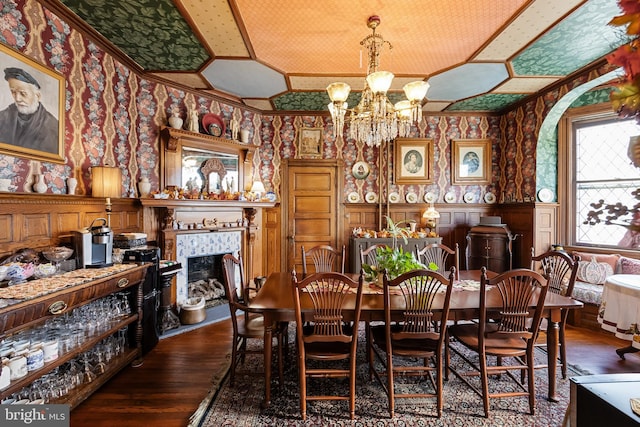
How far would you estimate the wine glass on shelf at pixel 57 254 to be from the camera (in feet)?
7.48

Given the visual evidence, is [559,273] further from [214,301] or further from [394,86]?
[214,301]

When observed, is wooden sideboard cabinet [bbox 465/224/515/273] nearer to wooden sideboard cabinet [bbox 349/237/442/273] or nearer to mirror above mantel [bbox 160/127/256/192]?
wooden sideboard cabinet [bbox 349/237/442/273]

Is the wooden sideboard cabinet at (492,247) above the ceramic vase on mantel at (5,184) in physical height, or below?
below

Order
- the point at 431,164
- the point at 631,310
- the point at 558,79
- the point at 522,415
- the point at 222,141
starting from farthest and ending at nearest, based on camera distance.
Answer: the point at 431,164 → the point at 222,141 → the point at 558,79 → the point at 631,310 → the point at 522,415

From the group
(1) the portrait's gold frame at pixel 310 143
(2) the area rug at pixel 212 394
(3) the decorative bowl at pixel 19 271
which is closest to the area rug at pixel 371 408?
(2) the area rug at pixel 212 394

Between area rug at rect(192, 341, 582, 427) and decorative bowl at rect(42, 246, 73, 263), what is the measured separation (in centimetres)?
164

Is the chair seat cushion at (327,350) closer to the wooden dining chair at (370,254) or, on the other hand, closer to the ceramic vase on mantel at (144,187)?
the wooden dining chair at (370,254)

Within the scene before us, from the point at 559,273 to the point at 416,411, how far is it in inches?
75.3

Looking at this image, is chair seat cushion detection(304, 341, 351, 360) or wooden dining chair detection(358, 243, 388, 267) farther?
wooden dining chair detection(358, 243, 388, 267)

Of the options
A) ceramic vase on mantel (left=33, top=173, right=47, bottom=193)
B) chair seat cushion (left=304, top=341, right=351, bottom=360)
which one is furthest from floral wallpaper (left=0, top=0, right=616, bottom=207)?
chair seat cushion (left=304, top=341, right=351, bottom=360)

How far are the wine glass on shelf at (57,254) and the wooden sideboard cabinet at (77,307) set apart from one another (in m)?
0.15

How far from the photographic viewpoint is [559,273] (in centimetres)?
276

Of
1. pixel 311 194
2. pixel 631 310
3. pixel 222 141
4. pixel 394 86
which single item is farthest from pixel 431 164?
pixel 222 141

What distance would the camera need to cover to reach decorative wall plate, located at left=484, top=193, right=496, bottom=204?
5.14 meters
